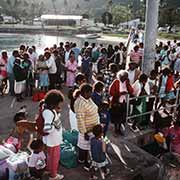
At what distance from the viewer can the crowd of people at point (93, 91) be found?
5707 mm

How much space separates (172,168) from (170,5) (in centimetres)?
7329

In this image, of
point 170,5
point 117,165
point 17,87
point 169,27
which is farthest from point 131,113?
point 170,5

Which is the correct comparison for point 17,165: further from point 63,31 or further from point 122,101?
point 63,31

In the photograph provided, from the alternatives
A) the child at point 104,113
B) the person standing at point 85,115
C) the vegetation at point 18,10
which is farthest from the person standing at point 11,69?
the vegetation at point 18,10

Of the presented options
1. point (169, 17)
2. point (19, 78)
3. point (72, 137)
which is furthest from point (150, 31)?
point (169, 17)

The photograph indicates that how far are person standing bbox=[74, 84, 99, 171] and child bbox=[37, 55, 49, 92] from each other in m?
4.47

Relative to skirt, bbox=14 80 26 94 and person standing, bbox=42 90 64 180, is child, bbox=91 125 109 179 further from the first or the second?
skirt, bbox=14 80 26 94

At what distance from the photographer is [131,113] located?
26.8 ft

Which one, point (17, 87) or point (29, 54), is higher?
point (29, 54)

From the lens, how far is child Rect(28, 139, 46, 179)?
5520mm

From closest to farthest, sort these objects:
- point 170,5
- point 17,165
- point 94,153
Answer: point 17,165 < point 94,153 < point 170,5

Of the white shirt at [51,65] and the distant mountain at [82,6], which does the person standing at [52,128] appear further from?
the distant mountain at [82,6]

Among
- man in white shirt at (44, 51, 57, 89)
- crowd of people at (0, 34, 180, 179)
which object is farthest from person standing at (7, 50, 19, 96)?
man in white shirt at (44, 51, 57, 89)

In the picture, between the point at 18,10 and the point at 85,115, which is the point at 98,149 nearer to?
the point at 85,115
